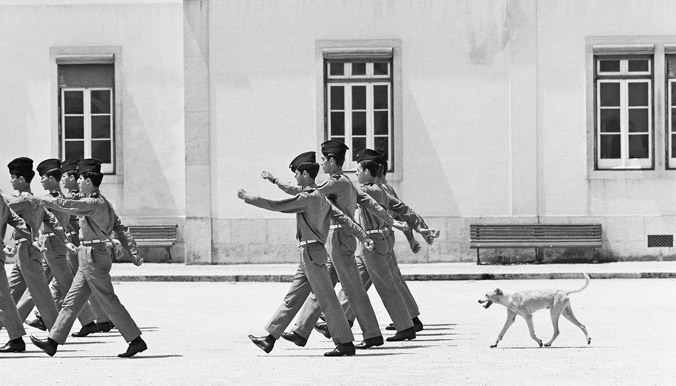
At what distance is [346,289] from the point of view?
14508 millimetres

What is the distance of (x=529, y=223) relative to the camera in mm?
28391

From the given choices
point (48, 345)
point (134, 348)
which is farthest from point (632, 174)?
point (48, 345)

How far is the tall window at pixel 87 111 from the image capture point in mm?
29516

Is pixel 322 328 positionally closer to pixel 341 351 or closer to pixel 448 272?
pixel 341 351

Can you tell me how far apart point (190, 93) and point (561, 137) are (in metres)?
6.67

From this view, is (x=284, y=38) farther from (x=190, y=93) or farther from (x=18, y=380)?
(x=18, y=380)

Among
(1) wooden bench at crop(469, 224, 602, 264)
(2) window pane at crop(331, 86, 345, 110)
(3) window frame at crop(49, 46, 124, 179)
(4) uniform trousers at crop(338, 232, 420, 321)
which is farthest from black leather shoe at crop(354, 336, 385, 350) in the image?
(3) window frame at crop(49, 46, 124, 179)

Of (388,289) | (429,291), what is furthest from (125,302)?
(388,289)

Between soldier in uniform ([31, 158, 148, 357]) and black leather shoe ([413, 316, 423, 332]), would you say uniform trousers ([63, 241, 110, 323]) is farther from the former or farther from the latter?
black leather shoe ([413, 316, 423, 332])

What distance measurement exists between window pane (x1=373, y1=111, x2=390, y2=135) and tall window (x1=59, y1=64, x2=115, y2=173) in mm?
4885

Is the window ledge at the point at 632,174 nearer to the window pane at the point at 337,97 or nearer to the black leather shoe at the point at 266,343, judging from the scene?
the window pane at the point at 337,97

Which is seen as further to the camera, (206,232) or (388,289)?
(206,232)

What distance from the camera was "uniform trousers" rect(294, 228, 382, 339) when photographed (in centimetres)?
1420

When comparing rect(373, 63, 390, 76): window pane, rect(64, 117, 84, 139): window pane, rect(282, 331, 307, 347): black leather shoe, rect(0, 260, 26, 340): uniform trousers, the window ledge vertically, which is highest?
rect(373, 63, 390, 76): window pane
